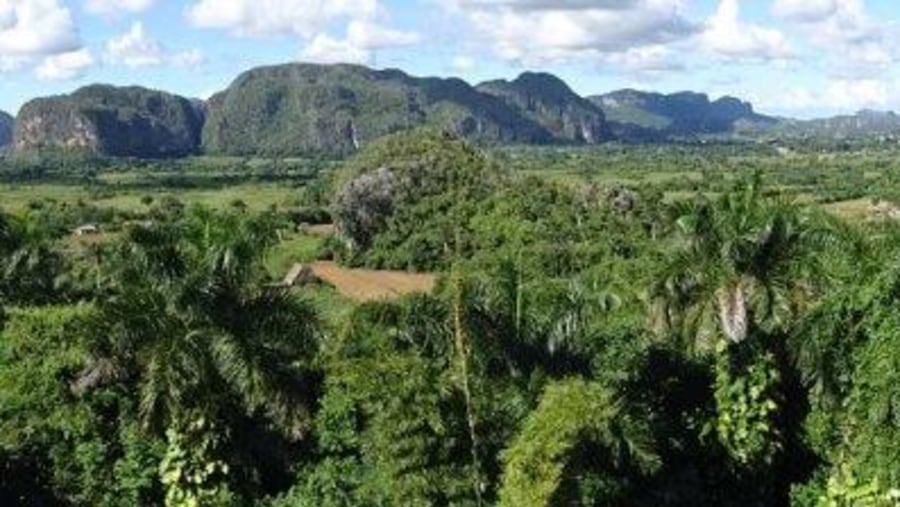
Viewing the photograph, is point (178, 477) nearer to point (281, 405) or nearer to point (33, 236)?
point (281, 405)

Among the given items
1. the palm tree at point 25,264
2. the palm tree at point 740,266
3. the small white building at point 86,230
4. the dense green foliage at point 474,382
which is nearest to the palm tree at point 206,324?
the dense green foliage at point 474,382

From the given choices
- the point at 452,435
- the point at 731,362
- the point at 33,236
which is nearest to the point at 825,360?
the point at 731,362

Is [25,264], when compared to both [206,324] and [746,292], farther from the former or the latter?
[746,292]

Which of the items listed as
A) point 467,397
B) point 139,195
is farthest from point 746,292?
point 139,195

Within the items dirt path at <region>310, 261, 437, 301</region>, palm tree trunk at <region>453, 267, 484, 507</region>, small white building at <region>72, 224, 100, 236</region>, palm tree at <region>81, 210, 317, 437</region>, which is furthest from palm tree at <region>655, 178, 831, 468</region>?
small white building at <region>72, 224, 100, 236</region>

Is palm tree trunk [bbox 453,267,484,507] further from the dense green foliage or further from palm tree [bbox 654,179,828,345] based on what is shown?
palm tree [bbox 654,179,828,345]

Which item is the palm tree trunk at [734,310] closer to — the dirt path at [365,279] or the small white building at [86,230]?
the dirt path at [365,279]
